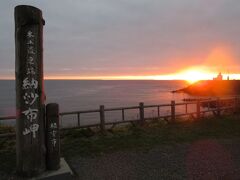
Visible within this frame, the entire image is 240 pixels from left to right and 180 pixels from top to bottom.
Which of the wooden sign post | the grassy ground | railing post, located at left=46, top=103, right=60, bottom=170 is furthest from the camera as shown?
the grassy ground

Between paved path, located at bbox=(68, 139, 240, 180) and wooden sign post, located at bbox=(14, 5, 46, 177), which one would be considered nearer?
wooden sign post, located at bbox=(14, 5, 46, 177)

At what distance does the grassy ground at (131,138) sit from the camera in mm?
6480

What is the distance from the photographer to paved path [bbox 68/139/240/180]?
4.96m

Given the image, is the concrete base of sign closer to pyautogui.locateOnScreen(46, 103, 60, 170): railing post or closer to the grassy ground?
pyautogui.locateOnScreen(46, 103, 60, 170): railing post

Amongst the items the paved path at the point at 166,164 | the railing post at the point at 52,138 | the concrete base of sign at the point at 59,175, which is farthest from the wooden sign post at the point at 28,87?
the paved path at the point at 166,164

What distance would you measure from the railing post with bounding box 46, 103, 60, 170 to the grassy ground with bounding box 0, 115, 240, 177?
0.92 metres

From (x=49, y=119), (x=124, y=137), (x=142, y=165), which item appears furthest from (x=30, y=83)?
(x=124, y=137)

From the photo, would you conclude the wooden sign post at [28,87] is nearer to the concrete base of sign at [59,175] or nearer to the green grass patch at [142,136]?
the concrete base of sign at [59,175]

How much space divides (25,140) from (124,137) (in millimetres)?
4279

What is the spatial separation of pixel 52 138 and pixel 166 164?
267cm

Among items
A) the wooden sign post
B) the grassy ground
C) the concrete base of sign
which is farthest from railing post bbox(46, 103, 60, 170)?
the grassy ground

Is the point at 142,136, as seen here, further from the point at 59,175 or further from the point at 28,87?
the point at 28,87

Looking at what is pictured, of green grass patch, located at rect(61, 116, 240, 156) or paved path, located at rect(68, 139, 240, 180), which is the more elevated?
green grass patch, located at rect(61, 116, 240, 156)

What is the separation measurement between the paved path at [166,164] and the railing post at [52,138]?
0.59 m
